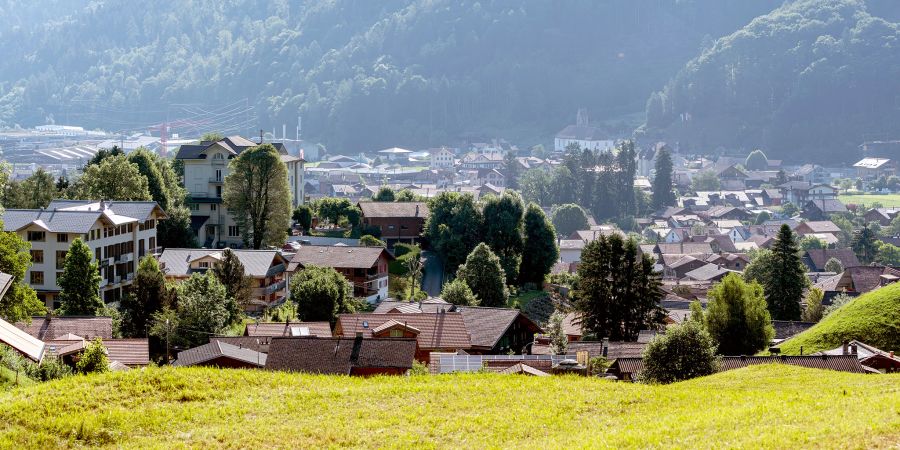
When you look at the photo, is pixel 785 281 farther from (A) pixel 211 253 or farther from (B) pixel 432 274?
(A) pixel 211 253

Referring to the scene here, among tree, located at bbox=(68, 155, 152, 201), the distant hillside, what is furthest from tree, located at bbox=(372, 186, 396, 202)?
the distant hillside

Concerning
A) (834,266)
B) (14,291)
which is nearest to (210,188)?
(14,291)

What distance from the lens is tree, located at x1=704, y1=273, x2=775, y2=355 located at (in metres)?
32.5

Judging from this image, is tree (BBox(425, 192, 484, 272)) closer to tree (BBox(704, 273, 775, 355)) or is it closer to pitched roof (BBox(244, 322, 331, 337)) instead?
tree (BBox(704, 273, 775, 355))

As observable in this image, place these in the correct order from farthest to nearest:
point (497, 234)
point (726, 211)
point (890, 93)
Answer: point (890, 93) < point (726, 211) < point (497, 234)

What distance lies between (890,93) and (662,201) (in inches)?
3115

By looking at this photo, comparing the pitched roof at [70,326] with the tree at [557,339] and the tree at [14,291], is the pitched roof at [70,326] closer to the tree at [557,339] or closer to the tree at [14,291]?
the tree at [14,291]

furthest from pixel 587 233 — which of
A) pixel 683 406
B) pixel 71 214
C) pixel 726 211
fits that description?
pixel 683 406

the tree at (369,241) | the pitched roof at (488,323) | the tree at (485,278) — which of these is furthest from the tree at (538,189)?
the pitched roof at (488,323)

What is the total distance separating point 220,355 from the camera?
898 inches

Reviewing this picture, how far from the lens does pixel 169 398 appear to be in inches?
524

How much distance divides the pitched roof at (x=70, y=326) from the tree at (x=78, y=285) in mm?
3180

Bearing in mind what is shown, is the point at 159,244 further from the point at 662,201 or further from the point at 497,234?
the point at 662,201

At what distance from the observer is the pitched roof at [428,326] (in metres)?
29.6
